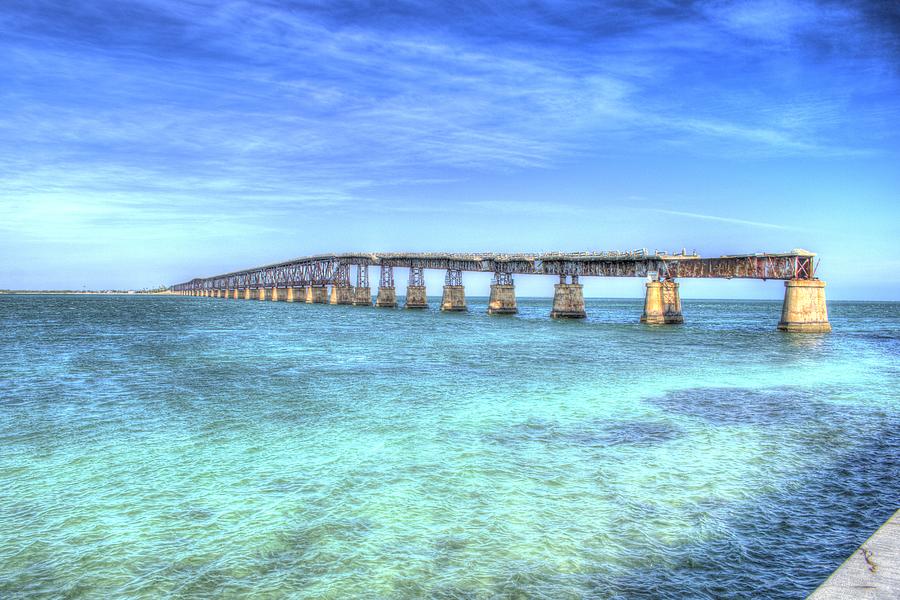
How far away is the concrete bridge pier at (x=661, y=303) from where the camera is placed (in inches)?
3024

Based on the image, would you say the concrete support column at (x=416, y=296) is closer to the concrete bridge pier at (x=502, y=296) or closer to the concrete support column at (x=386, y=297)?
the concrete support column at (x=386, y=297)

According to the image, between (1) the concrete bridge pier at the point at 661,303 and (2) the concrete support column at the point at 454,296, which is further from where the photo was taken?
(2) the concrete support column at the point at 454,296

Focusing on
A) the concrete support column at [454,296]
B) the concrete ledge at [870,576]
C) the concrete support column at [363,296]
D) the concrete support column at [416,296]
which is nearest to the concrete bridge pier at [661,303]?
the concrete support column at [454,296]

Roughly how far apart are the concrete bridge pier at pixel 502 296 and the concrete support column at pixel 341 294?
2777 inches

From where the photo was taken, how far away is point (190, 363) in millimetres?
35156

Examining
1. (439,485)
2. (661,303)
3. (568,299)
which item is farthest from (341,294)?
(439,485)

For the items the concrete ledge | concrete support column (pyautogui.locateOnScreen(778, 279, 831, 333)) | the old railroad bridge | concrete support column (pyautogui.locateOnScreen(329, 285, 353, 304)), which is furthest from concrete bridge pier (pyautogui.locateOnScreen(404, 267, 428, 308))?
the concrete ledge

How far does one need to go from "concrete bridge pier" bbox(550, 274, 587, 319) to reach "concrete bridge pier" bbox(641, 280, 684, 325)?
48.3 ft

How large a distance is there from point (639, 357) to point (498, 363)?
9740 millimetres

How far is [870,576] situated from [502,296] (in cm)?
10137

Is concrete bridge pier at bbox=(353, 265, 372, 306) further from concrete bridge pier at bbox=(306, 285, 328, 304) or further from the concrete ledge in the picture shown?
the concrete ledge

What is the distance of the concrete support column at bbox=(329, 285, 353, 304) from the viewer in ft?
560

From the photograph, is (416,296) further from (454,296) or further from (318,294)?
(318,294)

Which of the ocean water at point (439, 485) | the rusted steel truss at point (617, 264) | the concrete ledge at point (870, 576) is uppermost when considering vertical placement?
the rusted steel truss at point (617, 264)
